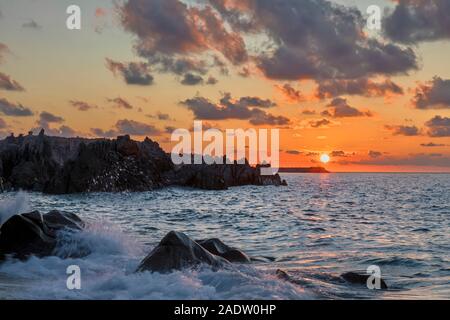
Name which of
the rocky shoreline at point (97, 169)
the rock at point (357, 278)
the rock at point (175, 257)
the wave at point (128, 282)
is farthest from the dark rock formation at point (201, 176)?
the rock at point (175, 257)

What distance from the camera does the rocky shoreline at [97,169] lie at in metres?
75.3

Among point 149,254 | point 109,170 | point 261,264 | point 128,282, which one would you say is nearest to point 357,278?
point 261,264

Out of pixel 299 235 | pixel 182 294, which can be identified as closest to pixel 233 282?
pixel 182 294

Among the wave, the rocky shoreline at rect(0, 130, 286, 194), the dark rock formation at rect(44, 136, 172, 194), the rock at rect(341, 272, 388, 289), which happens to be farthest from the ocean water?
the rocky shoreline at rect(0, 130, 286, 194)

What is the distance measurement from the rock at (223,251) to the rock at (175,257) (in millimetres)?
2611

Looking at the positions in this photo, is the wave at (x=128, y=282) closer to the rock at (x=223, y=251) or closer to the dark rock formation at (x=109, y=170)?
the rock at (x=223, y=251)

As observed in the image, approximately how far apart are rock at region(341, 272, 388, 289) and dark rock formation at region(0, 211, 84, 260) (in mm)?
9166

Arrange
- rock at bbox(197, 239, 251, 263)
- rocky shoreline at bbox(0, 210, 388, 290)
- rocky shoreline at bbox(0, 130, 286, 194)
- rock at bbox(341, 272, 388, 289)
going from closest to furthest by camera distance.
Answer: rocky shoreline at bbox(0, 210, 388, 290)
rock at bbox(341, 272, 388, 289)
rock at bbox(197, 239, 251, 263)
rocky shoreline at bbox(0, 130, 286, 194)

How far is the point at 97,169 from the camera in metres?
76.9

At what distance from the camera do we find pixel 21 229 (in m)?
16.4

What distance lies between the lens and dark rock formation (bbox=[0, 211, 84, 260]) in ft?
51.6

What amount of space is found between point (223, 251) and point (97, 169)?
63.1 meters

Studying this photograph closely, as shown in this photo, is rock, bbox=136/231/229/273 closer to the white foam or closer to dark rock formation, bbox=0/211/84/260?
dark rock formation, bbox=0/211/84/260
